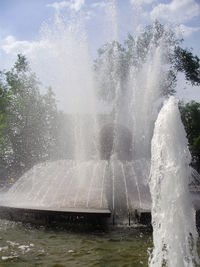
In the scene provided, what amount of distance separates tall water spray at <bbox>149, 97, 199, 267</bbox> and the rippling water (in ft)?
4.32

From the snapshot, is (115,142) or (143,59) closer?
(115,142)

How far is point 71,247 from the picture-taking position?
7746 millimetres

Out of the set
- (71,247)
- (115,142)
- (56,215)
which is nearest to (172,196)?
(71,247)

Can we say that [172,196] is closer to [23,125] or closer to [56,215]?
[56,215]

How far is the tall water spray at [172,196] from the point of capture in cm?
513

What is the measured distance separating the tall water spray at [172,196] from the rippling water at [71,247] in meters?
1.32

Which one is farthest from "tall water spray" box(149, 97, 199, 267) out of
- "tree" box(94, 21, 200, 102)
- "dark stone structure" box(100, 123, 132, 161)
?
"tree" box(94, 21, 200, 102)

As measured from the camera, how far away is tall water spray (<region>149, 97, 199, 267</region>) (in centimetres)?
513

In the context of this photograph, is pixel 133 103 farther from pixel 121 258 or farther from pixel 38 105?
pixel 121 258

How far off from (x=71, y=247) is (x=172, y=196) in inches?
132

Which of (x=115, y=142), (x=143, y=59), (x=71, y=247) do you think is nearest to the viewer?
(x=71, y=247)

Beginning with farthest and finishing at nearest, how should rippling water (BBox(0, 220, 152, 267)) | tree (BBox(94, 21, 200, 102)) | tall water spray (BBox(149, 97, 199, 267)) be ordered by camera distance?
tree (BBox(94, 21, 200, 102)), rippling water (BBox(0, 220, 152, 267)), tall water spray (BBox(149, 97, 199, 267))

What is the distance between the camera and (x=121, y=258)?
6918 millimetres

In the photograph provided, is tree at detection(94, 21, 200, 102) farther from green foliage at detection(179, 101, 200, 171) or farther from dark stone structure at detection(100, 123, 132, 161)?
dark stone structure at detection(100, 123, 132, 161)
